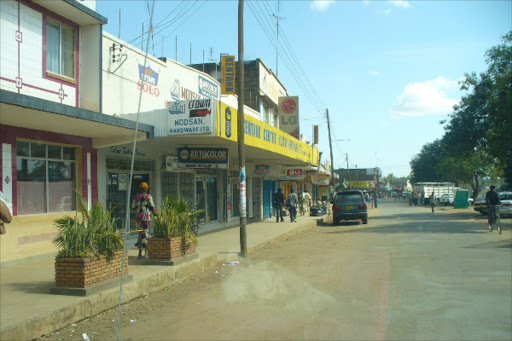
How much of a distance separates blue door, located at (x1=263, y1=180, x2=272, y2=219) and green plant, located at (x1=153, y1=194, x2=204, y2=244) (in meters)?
17.1

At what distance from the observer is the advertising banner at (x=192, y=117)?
11.3 m

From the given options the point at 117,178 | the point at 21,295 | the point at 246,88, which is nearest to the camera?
the point at 21,295

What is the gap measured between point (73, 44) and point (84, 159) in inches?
114

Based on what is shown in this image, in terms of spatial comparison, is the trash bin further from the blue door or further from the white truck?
the blue door

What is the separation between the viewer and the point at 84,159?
10797 mm

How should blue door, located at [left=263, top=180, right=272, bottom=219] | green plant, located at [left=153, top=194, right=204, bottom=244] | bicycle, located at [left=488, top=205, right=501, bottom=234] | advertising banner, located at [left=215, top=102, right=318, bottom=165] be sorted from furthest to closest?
blue door, located at [left=263, top=180, right=272, bottom=219] < bicycle, located at [left=488, top=205, right=501, bottom=234] < advertising banner, located at [left=215, top=102, right=318, bottom=165] < green plant, located at [left=153, top=194, right=204, bottom=244]

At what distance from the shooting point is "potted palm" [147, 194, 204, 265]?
8.70m

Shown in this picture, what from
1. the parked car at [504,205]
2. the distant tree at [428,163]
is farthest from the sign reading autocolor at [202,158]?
the distant tree at [428,163]

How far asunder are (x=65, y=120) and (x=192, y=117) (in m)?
3.53

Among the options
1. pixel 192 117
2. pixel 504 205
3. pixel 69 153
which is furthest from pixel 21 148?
pixel 504 205

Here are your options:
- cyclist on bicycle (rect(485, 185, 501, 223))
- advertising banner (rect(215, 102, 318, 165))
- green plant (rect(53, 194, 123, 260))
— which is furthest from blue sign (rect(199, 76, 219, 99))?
cyclist on bicycle (rect(485, 185, 501, 223))

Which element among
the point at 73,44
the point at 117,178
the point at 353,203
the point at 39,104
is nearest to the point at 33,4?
the point at 73,44

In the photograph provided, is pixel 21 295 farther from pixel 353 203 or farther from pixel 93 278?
pixel 353 203

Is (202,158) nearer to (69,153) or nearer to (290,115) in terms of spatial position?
(69,153)
